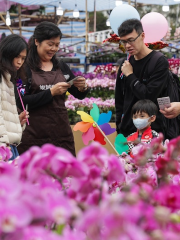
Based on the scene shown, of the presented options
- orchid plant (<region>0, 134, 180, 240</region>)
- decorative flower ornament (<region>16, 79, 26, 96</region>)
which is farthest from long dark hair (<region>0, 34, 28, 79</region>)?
orchid plant (<region>0, 134, 180, 240</region>)

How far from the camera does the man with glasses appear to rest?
2516 millimetres

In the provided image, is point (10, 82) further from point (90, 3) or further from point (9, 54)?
point (90, 3)

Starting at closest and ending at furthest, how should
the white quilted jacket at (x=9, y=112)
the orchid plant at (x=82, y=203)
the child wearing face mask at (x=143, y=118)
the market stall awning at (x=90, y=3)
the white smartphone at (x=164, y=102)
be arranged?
the orchid plant at (x=82, y=203)
the white smartphone at (x=164, y=102)
the white quilted jacket at (x=9, y=112)
the child wearing face mask at (x=143, y=118)
the market stall awning at (x=90, y=3)

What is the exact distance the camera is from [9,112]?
7.80 ft

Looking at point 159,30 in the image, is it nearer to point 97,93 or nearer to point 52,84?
point 52,84

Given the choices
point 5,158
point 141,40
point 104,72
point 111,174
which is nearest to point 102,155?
point 111,174

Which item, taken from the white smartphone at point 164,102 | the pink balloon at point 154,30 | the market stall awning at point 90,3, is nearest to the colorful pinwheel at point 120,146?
the white smartphone at point 164,102

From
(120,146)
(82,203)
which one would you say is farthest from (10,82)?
(82,203)

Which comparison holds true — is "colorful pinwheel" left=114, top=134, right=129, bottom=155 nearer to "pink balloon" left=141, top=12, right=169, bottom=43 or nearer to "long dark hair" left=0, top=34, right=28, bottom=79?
"long dark hair" left=0, top=34, right=28, bottom=79

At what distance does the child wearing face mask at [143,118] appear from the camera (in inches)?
99.0

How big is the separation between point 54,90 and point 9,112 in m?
0.41

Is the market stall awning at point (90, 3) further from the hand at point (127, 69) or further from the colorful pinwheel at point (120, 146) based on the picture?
the colorful pinwheel at point (120, 146)

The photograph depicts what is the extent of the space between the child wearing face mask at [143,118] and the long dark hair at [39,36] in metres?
0.70

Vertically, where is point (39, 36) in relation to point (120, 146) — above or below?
above
